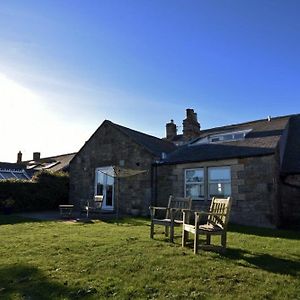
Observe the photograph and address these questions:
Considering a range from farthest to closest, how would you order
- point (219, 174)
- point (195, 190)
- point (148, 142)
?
point (148, 142)
point (195, 190)
point (219, 174)

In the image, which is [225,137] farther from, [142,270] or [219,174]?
[142,270]

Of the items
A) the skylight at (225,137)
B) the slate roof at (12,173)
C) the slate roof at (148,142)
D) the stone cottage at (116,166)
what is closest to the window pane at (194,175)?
the stone cottage at (116,166)

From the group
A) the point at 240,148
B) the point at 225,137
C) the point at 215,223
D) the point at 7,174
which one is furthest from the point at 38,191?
the point at 215,223

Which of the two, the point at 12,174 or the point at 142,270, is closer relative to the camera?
the point at 142,270

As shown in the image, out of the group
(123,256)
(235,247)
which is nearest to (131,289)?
(123,256)

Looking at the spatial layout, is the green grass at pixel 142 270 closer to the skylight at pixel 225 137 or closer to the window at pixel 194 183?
the window at pixel 194 183

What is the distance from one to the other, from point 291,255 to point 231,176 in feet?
26.2

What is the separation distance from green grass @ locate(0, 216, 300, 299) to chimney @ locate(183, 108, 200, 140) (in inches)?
572

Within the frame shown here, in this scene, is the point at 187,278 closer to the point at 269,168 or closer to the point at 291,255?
the point at 291,255

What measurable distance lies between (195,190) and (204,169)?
114 centimetres

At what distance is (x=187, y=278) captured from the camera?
6141 mm

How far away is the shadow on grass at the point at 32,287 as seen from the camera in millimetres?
5422

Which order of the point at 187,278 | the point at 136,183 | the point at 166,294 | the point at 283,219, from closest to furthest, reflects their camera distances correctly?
the point at 166,294 → the point at 187,278 → the point at 283,219 → the point at 136,183

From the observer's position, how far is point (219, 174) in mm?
16609
